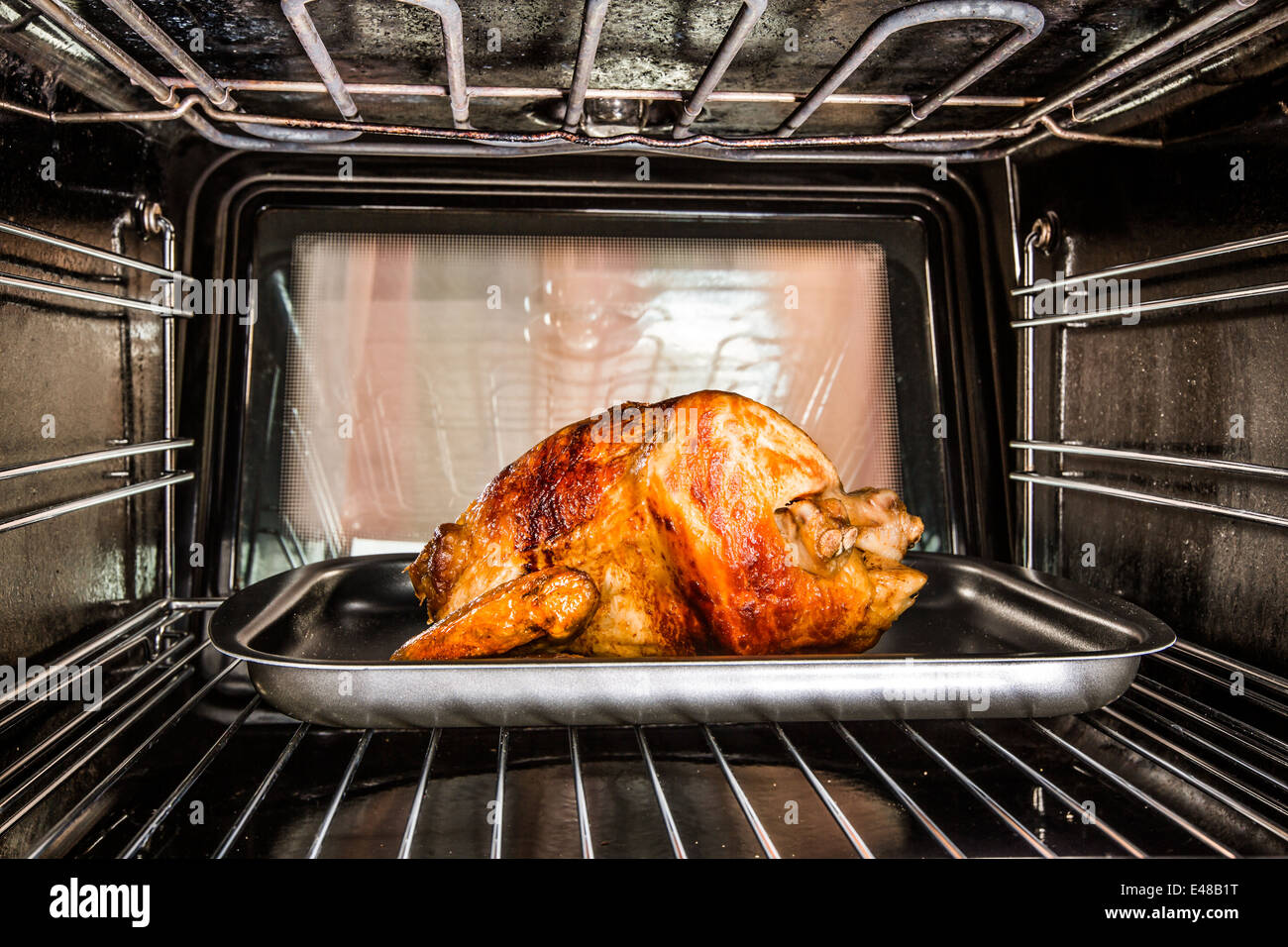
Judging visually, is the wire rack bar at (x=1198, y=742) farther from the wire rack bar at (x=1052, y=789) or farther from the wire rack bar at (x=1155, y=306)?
the wire rack bar at (x=1155, y=306)

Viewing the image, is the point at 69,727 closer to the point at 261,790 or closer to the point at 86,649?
the point at 86,649

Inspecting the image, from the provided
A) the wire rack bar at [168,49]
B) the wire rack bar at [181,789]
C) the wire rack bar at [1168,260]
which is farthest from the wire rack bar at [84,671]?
the wire rack bar at [1168,260]

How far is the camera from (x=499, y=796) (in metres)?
1.18

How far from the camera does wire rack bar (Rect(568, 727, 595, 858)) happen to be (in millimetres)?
1027

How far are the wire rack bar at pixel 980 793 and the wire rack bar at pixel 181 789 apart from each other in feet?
3.12

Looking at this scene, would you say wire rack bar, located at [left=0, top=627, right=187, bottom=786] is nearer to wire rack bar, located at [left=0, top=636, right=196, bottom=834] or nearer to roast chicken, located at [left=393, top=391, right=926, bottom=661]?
wire rack bar, located at [left=0, top=636, right=196, bottom=834]

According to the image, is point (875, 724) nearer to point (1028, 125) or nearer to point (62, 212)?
point (1028, 125)

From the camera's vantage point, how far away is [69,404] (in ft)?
5.15

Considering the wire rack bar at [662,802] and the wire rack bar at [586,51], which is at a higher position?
the wire rack bar at [586,51]

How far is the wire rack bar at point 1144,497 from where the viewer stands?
140cm

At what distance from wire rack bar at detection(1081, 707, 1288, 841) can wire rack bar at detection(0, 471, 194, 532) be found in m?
1.53
